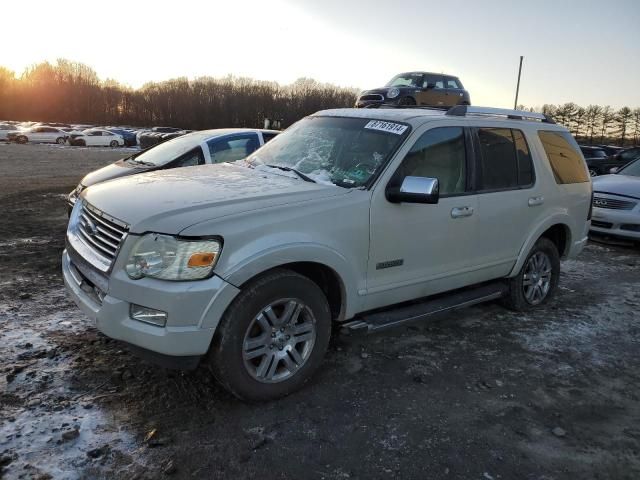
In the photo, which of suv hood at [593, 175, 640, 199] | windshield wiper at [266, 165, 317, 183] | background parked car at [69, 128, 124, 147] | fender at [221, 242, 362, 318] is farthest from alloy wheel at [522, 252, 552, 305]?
background parked car at [69, 128, 124, 147]

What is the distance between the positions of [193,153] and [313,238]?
478 centimetres

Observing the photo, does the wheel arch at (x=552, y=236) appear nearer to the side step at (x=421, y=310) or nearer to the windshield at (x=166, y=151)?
the side step at (x=421, y=310)

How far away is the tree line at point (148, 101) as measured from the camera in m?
77.6

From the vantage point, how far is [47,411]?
10.3ft

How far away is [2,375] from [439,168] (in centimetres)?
355

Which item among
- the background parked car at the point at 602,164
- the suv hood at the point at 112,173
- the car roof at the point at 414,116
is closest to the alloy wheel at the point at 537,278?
the car roof at the point at 414,116

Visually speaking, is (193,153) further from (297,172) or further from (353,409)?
(353,409)

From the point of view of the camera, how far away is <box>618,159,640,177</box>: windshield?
9742 millimetres

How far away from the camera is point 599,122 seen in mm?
64625

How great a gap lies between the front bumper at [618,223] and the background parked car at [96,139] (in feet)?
120

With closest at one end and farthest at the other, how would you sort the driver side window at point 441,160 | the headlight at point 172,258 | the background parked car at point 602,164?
the headlight at point 172,258 → the driver side window at point 441,160 → the background parked car at point 602,164

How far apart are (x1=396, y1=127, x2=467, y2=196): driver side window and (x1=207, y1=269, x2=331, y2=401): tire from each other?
3.97ft

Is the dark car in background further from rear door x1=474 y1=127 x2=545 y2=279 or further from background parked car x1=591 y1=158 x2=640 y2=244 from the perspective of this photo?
rear door x1=474 y1=127 x2=545 y2=279

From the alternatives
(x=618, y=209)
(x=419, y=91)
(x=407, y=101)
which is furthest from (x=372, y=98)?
(x=618, y=209)
